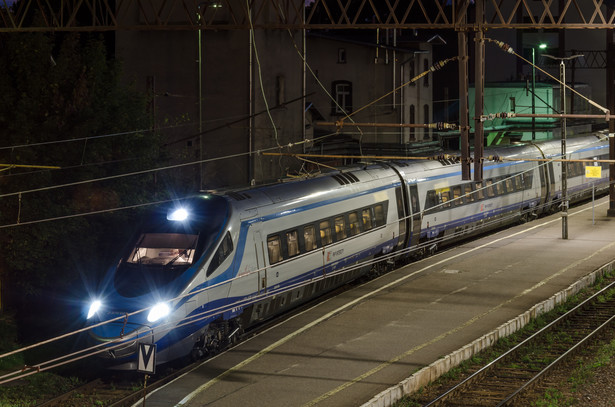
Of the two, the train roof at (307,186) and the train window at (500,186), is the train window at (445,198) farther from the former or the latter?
the train window at (500,186)

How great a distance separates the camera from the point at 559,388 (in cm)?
1576

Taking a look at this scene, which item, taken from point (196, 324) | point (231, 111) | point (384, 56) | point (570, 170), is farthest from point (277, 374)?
point (384, 56)

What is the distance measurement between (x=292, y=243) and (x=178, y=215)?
9.33ft

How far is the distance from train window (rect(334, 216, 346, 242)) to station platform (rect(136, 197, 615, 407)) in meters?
1.42

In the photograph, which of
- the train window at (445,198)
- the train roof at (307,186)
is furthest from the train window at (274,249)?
the train window at (445,198)

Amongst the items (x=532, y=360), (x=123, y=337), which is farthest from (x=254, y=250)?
(x=532, y=360)

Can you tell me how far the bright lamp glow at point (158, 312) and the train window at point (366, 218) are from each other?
7722 millimetres

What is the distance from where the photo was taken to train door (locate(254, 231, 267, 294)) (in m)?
17.7

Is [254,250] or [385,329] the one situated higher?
[254,250]

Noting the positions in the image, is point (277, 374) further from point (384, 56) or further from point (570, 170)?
point (384, 56)

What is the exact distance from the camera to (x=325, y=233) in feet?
67.0

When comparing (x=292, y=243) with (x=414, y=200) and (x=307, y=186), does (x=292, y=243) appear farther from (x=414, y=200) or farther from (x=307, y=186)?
(x=414, y=200)

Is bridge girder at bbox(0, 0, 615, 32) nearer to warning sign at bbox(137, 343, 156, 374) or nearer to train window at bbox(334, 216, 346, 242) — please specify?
train window at bbox(334, 216, 346, 242)

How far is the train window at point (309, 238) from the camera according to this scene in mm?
19594
